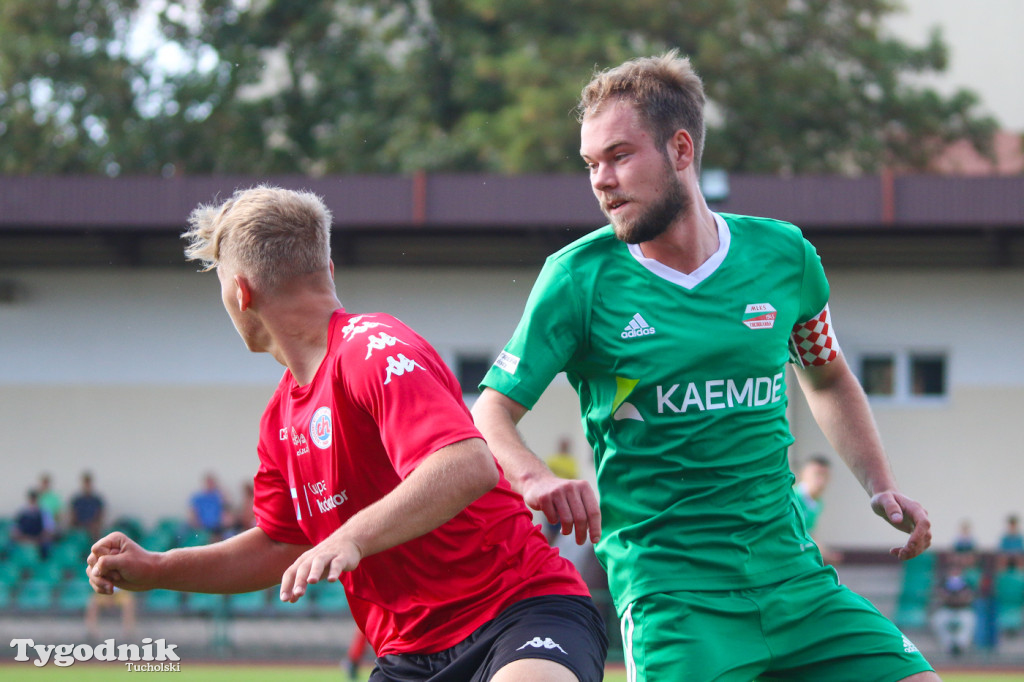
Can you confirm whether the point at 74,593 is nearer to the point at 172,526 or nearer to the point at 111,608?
the point at 111,608

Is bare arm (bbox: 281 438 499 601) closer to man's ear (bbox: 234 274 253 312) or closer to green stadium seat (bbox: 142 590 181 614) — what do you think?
man's ear (bbox: 234 274 253 312)

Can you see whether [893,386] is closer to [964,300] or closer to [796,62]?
[964,300]

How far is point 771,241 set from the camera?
3.47 meters

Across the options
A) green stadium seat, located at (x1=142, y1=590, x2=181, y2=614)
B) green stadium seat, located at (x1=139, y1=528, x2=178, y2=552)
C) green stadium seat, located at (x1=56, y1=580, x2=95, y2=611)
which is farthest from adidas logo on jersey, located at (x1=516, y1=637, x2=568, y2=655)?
green stadium seat, located at (x1=139, y1=528, x2=178, y2=552)

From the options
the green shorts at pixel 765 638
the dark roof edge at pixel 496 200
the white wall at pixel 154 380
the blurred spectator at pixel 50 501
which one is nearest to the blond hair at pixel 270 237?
the green shorts at pixel 765 638

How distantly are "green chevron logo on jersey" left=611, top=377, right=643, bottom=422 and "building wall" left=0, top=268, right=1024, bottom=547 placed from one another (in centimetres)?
1237

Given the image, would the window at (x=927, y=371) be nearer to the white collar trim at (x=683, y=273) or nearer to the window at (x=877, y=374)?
the window at (x=877, y=374)

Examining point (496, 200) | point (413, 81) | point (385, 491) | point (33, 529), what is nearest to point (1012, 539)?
point (496, 200)

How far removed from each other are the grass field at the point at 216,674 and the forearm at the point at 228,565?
7706 mm

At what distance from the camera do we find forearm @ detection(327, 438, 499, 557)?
2.62 metres

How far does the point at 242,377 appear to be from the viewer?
53.0 ft

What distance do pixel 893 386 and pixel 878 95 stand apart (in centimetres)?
1205

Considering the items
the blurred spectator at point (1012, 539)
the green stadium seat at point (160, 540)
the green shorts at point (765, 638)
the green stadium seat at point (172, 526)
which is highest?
the green shorts at point (765, 638)

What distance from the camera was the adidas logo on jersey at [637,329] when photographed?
323cm
